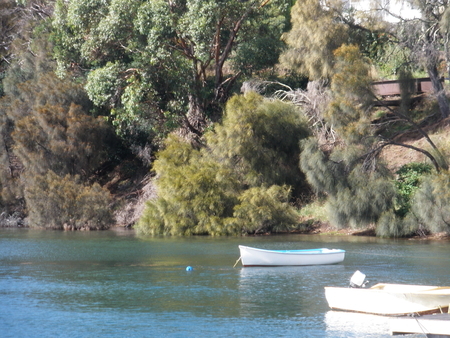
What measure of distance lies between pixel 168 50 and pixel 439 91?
19.2 metres

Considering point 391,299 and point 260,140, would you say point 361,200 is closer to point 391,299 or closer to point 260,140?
point 260,140

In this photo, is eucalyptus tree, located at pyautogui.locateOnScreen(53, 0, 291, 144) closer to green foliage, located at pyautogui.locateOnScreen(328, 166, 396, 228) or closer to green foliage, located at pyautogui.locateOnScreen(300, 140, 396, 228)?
green foliage, located at pyautogui.locateOnScreen(300, 140, 396, 228)

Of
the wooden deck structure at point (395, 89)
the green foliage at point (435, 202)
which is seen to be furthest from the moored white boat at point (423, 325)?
the wooden deck structure at point (395, 89)

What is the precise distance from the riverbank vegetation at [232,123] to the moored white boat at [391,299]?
698 inches

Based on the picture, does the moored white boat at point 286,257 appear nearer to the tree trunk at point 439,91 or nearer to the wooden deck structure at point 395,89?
the tree trunk at point 439,91

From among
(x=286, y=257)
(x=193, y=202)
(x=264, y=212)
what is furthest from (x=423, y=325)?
(x=193, y=202)

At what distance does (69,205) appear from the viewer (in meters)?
48.1

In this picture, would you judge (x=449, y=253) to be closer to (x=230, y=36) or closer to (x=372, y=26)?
(x=372, y=26)

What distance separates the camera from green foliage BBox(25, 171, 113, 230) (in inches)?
1887

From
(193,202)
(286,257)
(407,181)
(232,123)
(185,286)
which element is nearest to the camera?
(185,286)

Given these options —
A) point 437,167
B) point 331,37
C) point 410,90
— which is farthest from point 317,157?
point 410,90

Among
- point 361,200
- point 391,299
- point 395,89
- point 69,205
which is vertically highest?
point 395,89

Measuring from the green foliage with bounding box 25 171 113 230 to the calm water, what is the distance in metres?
8.80

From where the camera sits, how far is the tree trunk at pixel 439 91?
45.8 m
